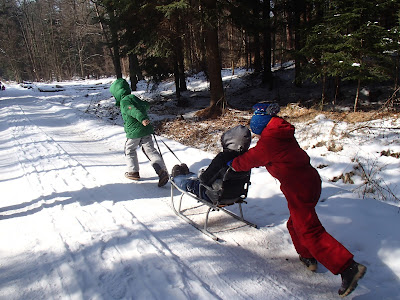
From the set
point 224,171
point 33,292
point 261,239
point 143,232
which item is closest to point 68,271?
point 33,292

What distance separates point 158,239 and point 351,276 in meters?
2.23

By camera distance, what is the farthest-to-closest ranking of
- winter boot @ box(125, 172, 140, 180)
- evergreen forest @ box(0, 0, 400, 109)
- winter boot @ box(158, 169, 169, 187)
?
evergreen forest @ box(0, 0, 400, 109) → winter boot @ box(125, 172, 140, 180) → winter boot @ box(158, 169, 169, 187)

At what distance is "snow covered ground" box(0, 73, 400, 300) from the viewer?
282 cm

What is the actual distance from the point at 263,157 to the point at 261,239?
1.38 meters

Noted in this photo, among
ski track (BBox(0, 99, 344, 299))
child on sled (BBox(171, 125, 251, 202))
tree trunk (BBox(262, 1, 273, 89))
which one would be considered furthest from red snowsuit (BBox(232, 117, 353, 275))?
tree trunk (BBox(262, 1, 273, 89))

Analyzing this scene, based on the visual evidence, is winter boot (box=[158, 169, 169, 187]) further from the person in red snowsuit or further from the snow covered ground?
the person in red snowsuit

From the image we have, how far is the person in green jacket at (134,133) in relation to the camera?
214 inches

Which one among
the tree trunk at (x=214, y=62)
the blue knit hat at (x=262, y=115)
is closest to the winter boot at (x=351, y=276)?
the blue knit hat at (x=262, y=115)

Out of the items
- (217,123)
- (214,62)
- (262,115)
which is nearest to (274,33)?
(214,62)

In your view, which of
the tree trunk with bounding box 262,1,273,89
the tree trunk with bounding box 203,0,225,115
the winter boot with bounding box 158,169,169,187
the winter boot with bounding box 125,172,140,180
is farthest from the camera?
the tree trunk with bounding box 262,1,273,89

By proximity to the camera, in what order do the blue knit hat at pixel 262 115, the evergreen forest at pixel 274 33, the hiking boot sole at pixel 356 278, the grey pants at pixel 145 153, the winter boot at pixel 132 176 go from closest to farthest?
1. the hiking boot sole at pixel 356 278
2. the blue knit hat at pixel 262 115
3. the grey pants at pixel 145 153
4. the winter boot at pixel 132 176
5. the evergreen forest at pixel 274 33

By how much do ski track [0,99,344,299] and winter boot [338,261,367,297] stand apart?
463 millimetres

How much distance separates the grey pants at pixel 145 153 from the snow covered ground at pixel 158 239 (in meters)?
0.39

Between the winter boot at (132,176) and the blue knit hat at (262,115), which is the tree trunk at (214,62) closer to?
the winter boot at (132,176)
